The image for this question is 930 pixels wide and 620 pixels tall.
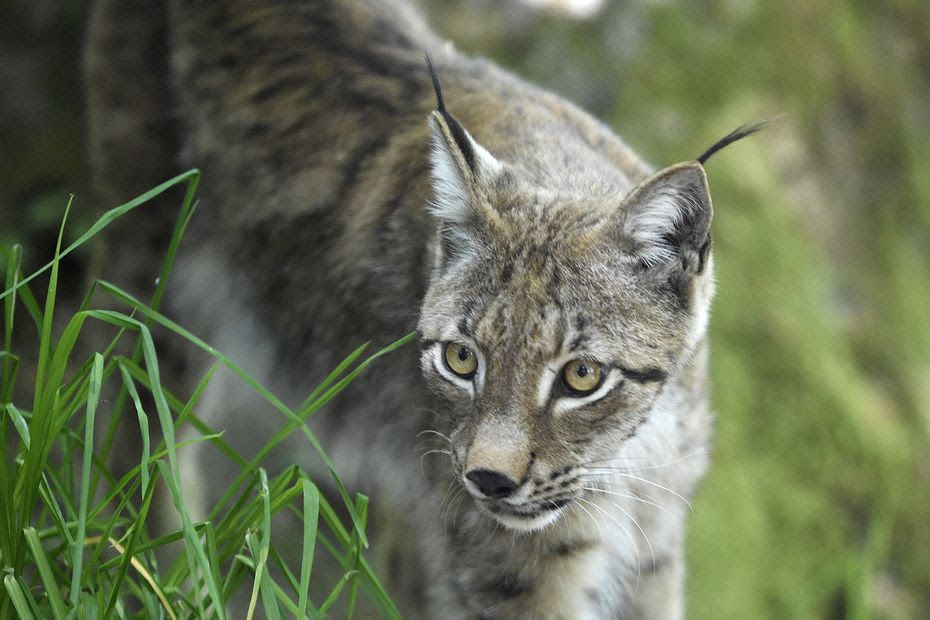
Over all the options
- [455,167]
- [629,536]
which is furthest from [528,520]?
[455,167]

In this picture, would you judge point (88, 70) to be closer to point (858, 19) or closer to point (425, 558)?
point (425, 558)

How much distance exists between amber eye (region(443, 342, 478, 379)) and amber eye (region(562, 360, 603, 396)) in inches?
9.3

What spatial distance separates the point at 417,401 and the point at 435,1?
283 centimetres

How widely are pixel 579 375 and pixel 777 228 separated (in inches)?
129

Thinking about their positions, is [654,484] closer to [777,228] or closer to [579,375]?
[579,375]

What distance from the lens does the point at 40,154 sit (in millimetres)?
5461

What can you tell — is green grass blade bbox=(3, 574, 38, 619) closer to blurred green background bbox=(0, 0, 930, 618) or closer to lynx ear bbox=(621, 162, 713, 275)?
lynx ear bbox=(621, 162, 713, 275)

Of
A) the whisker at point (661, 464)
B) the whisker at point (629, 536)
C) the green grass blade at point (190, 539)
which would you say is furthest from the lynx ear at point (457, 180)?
the green grass blade at point (190, 539)

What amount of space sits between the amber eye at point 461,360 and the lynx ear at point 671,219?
19.2 inches

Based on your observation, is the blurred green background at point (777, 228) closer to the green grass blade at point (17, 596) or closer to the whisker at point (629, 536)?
the whisker at point (629, 536)

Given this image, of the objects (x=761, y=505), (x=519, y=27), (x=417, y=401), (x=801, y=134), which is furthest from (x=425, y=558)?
(x=801, y=134)

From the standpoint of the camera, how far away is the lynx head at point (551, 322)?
264 cm

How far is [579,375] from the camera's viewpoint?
2682 mm

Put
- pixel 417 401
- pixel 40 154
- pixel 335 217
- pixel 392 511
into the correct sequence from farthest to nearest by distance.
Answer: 1. pixel 40 154
2. pixel 392 511
3. pixel 335 217
4. pixel 417 401
